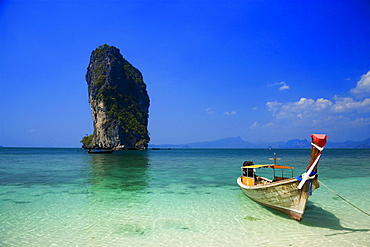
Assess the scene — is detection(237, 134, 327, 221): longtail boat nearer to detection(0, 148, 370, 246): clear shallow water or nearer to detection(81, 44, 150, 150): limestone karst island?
detection(0, 148, 370, 246): clear shallow water

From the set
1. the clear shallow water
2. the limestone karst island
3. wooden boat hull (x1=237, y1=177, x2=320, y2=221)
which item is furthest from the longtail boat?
the limestone karst island

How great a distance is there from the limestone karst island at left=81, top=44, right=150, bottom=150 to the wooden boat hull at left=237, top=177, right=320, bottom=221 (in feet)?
386

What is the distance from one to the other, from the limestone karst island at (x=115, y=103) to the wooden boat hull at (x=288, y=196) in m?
118

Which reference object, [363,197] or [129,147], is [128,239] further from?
[129,147]

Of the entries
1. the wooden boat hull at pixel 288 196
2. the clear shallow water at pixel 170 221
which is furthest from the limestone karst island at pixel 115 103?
the wooden boat hull at pixel 288 196

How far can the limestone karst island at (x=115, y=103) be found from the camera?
124812mm

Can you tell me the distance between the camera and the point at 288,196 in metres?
10.0

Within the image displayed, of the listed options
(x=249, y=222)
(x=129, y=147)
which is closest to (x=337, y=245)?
(x=249, y=222)

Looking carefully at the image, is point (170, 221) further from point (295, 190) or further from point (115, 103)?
point (115, 103)

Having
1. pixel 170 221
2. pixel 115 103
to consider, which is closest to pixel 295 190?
pixel 170 221

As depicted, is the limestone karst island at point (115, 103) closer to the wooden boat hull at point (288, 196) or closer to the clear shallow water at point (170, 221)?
the clear shallow water at point (170, 221)

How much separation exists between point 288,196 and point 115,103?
415 feet

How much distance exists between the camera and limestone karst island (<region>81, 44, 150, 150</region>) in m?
125

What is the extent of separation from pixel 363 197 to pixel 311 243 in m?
10.5
